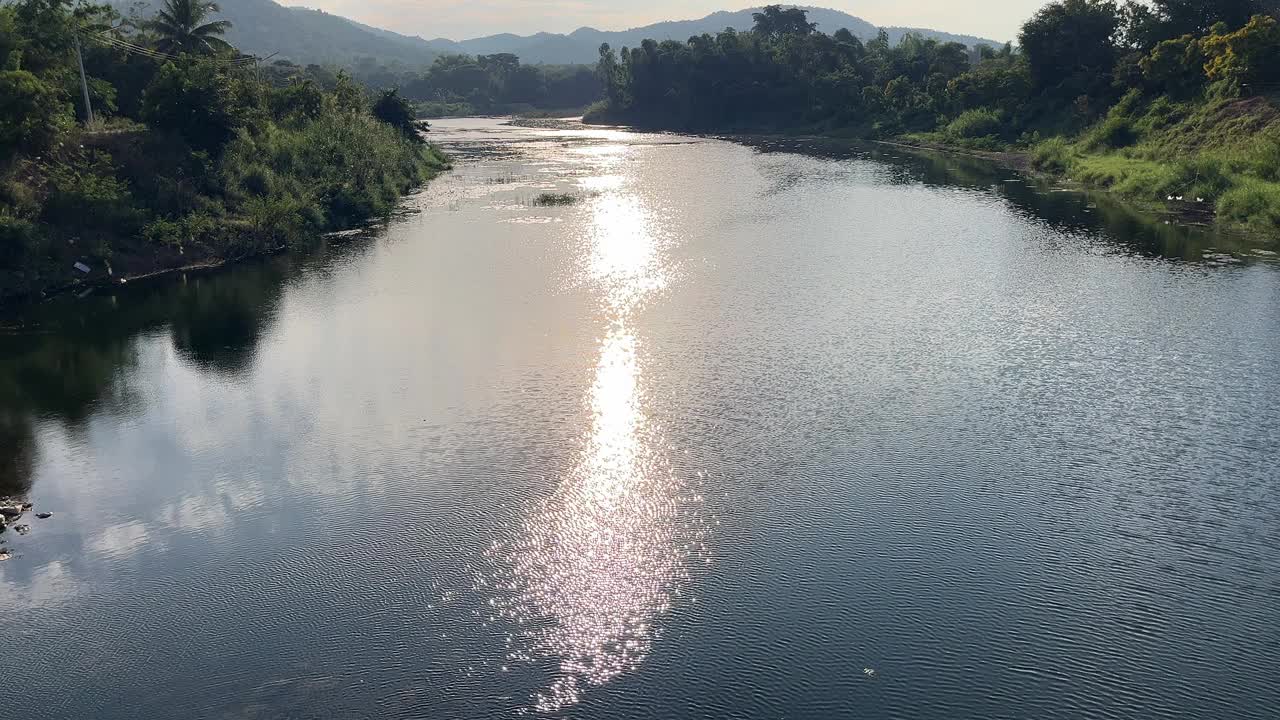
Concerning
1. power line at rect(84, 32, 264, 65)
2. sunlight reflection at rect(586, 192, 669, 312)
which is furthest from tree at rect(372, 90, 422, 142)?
sunlight reflection at rect(586, 192, 669, 312)

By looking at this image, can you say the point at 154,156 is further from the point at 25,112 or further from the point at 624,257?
the point at 624,257

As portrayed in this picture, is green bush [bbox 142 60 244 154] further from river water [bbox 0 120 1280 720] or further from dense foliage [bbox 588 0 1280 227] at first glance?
dense foliage [bbox 588 0 1280 227]

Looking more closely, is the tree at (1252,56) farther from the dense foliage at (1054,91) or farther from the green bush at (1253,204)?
the green bush at (1253,204)

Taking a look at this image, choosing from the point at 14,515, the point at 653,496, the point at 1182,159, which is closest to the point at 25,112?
the point at 14,515

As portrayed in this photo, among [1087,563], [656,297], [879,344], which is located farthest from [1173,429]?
[656,297]

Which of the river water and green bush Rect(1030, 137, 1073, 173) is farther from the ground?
green bush Rect(1030, 137, 1073, 173)

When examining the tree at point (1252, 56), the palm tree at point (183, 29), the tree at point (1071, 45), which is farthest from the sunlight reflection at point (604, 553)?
the tree at point (1071, 45)
